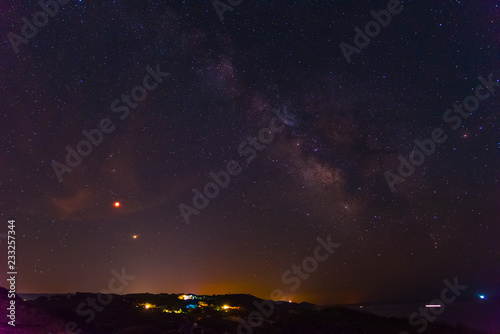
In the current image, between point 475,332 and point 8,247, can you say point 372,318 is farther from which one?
point 8,247

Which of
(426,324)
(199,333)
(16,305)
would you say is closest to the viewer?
(16,305)

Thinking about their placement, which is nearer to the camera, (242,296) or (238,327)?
(238,327)

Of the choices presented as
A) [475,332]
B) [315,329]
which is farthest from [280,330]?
[475,332]

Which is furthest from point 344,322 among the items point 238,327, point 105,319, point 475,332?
point 105,319

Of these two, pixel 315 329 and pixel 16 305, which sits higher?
pixel 16 305

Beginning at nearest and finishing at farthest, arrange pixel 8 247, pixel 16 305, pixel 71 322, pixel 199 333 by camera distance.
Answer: pixel 8 247 < pixel 16 305 < pixel 71 322 < pixel 199 333

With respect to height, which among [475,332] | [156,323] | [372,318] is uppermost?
[156,323]

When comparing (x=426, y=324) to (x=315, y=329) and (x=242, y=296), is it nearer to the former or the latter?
(x=315, y=329)

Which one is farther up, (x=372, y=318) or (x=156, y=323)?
(x=156, y=323)

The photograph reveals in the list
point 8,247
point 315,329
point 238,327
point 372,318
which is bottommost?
point 372,318
